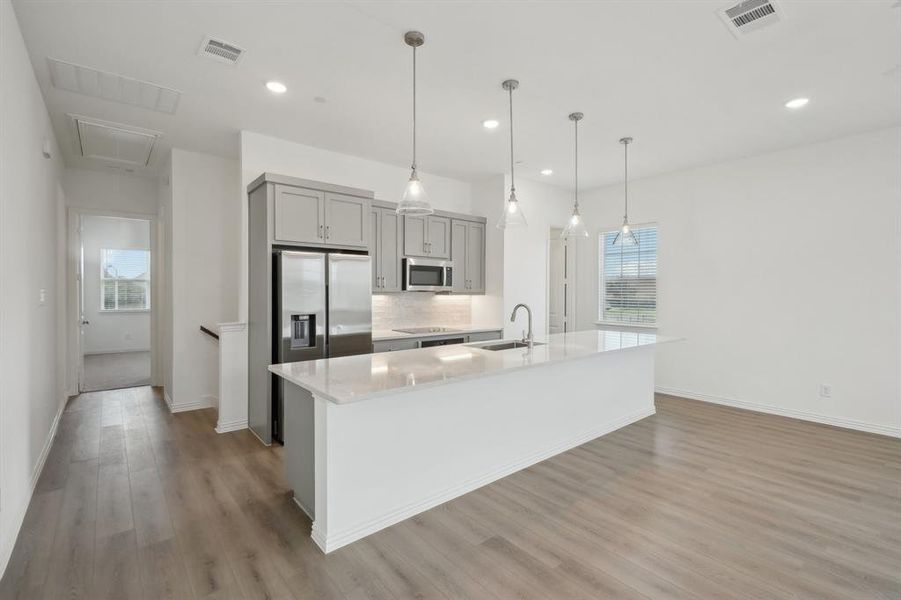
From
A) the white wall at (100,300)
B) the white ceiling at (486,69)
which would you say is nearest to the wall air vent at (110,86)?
the white ceiling at (486,69)

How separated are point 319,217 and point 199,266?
5.95 feet

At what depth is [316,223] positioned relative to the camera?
Result: 4.07 metres

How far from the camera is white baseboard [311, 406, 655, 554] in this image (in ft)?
7.41

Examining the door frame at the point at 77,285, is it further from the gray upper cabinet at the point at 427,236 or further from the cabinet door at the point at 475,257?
the cabinet door at the point at 475,257

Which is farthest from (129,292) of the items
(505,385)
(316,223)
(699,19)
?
(699,19)

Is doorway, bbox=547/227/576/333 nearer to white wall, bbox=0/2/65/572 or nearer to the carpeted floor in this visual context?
white wall, bbox=0/2/65/572

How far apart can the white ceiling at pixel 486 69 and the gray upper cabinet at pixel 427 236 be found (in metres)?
0.96

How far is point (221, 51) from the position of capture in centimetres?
277

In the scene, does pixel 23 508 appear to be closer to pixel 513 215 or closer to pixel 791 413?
pixel 513 215

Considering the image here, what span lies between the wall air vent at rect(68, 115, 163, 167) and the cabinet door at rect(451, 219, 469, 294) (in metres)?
3.25

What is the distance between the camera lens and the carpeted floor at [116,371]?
616cm

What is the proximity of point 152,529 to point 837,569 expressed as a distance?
3.53 metres

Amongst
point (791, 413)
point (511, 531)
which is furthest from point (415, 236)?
point (791, 413)

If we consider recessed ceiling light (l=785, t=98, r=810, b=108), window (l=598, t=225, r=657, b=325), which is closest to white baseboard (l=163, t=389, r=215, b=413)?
window (l=598, t=225, r=657, b=325)
